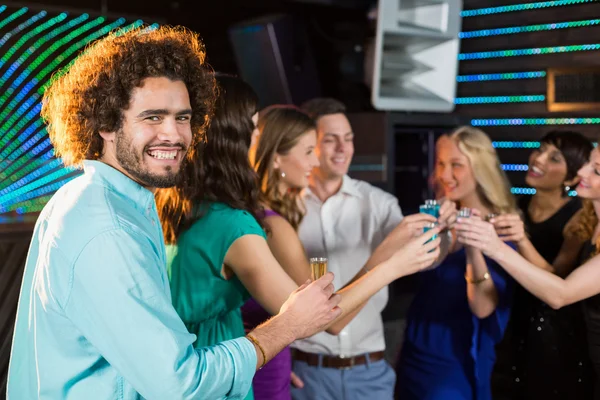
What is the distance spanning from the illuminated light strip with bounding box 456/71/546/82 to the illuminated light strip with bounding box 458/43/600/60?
5.1 inches

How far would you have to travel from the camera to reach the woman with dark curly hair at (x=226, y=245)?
1.90m

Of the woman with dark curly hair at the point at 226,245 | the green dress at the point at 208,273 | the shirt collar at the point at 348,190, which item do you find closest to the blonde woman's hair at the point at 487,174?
the shirt collar at the point at 348,190

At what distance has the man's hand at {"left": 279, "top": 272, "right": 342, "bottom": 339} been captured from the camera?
1.54 metres

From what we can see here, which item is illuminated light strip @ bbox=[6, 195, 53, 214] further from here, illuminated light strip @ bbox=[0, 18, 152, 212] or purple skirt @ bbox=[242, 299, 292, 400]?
purple skirt @ bbox=[242, 299, 292, 400]

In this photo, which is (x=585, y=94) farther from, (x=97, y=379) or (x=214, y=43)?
(x=97, y=379)

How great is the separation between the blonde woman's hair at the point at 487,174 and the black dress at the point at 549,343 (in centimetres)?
35

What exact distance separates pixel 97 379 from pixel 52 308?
0.16m

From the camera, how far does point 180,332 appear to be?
1343mm

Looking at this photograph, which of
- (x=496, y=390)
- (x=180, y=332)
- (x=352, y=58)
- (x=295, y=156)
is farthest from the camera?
(x=352, y=58)

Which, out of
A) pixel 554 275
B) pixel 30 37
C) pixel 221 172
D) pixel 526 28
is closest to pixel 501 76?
pixel 526 28

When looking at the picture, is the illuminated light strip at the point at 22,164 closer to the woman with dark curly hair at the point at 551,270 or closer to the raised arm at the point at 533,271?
the raised arm at the point at 533,271

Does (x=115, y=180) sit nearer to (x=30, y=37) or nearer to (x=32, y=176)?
(x=32, y=176)

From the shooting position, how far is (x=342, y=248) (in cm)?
292

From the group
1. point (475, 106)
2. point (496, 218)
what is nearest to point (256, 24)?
point (475, 106)
